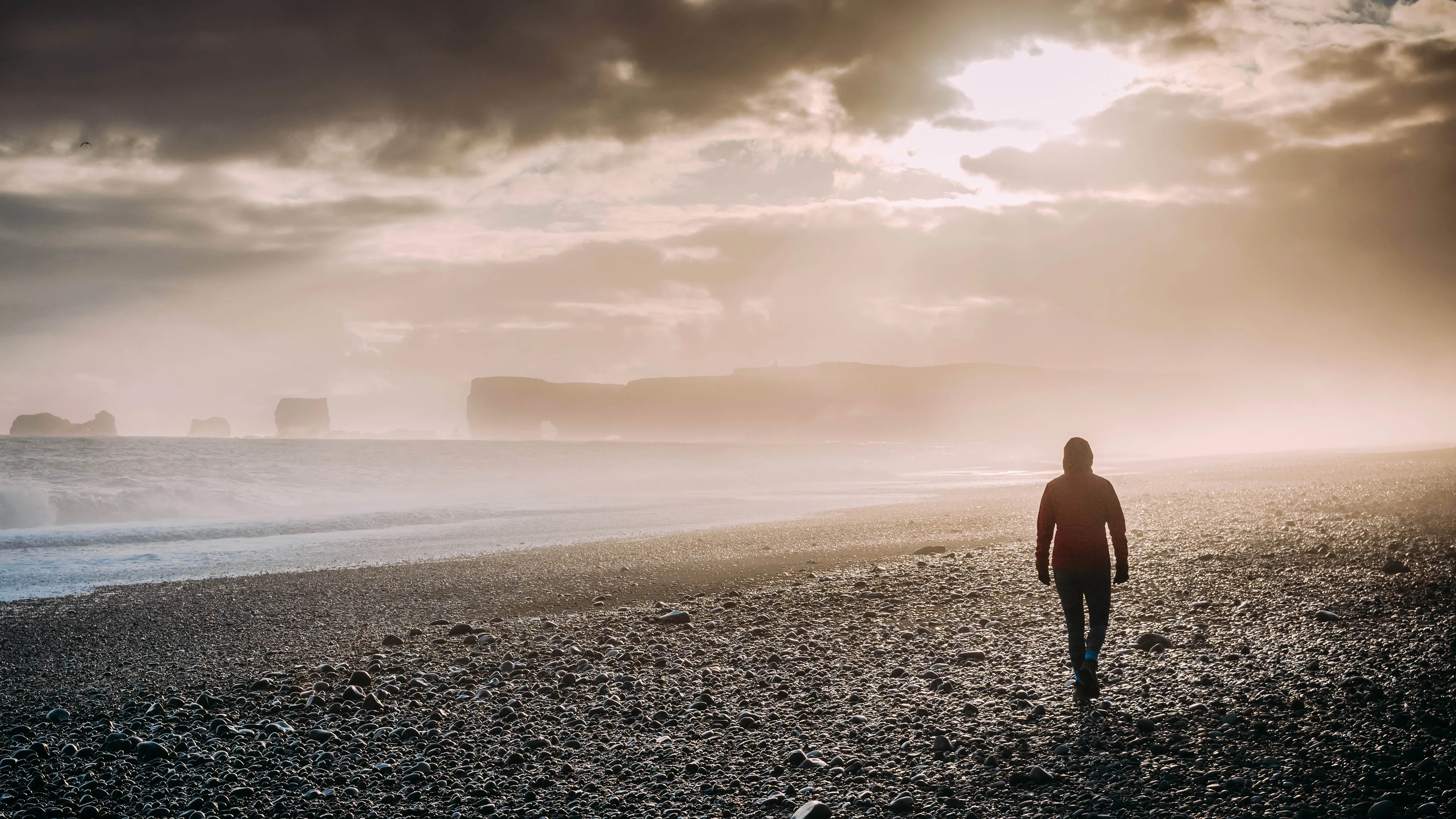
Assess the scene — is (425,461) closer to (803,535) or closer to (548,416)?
(803,535)

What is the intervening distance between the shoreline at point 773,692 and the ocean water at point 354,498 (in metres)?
6.15

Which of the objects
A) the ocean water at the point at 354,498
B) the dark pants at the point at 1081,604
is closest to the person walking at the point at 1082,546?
the dark pants at the point at 1081,604

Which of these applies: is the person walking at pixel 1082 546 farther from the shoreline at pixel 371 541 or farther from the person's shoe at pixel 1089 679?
the shoreline at pixel 371 541

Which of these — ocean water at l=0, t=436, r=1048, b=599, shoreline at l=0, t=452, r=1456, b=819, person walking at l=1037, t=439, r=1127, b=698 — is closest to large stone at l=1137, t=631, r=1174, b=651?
shoreline at l=0, t=452, r=1456, b=819

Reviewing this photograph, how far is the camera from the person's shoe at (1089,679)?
6.53 m

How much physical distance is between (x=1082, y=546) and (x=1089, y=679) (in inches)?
42.9

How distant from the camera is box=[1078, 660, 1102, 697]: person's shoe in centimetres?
653

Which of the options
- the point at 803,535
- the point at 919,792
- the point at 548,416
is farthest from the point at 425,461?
the point at 548,416

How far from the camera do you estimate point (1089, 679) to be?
6.56 m

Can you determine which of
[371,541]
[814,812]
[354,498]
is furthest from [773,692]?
[354,498]

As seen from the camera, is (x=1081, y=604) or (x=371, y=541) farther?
(x=371, y=541)

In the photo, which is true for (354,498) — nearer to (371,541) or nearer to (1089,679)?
(371,541)

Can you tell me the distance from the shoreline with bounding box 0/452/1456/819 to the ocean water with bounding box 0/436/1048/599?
6.15m

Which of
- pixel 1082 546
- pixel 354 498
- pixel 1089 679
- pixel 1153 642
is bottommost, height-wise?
pixel 1153 642
